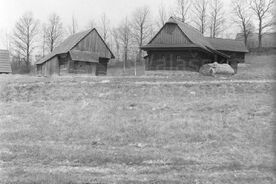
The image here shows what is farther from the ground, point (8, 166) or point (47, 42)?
point (47, 42)

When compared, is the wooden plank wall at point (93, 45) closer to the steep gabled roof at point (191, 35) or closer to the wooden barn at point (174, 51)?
the wooden barn at point (174, 51)

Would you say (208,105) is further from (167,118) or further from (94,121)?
(94,121)

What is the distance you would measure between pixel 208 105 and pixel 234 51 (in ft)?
97.9

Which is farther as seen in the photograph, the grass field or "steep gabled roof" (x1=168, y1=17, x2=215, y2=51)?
"steep gabled roof" (x1=168, y1=17, x2=215, y2=51)

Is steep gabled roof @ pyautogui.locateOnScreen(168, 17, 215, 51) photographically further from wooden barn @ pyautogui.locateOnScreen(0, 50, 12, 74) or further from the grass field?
wooden barn @ pyautogui.locateOnScreen(0, 50, 12, 74)

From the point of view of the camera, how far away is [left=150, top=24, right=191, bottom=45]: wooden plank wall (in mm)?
25250

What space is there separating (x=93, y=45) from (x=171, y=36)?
8952 millimetres

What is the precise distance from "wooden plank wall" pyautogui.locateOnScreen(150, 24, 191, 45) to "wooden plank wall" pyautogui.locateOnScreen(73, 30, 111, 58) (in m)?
7.20

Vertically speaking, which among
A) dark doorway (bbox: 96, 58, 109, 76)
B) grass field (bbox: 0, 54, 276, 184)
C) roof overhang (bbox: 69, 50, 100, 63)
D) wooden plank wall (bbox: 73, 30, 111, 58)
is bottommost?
grass field (bbox: 0, 54, 276, 184)

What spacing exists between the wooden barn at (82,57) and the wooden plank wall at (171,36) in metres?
7.20

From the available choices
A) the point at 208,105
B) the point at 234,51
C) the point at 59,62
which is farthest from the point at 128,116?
the point at 234,51

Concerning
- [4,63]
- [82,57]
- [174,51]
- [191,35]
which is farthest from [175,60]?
[4,63]

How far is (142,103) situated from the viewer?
12008 millimetres

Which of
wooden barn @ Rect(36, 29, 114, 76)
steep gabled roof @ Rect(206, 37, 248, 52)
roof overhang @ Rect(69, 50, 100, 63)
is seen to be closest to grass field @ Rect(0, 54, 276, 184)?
roof overhang @ Rect(69, 50, 100, 63)
